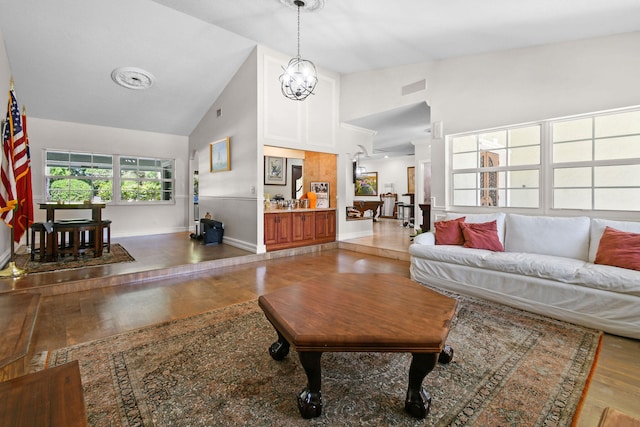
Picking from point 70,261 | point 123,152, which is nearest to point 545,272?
point 70,261

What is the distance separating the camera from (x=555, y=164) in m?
3.82

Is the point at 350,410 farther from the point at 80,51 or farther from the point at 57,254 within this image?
the point at 80,51

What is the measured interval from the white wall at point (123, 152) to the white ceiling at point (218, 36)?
42cm

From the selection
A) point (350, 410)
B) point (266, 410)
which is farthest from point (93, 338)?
point (350, 410)

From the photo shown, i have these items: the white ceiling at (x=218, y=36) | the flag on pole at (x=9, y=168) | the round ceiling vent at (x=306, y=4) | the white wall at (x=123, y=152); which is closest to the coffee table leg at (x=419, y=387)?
the white ceiling at (x=218, y=36)

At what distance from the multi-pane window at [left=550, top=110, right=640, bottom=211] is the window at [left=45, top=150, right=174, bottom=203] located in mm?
8260

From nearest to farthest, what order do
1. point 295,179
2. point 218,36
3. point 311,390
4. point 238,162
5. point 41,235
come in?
point 311,390 → point 41,235 → point 218,36 → point 238,162 → point 295,179

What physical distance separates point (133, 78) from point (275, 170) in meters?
3.51

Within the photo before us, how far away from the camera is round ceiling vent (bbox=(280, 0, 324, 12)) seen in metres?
3.68

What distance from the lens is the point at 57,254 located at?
4.45 metres

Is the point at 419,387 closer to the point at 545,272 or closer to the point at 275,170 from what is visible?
the point at 545,272

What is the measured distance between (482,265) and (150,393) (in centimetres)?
320

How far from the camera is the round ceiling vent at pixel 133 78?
533 cm

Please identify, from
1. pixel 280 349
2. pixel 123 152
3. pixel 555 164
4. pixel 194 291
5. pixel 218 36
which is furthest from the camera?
pixel 123 152
